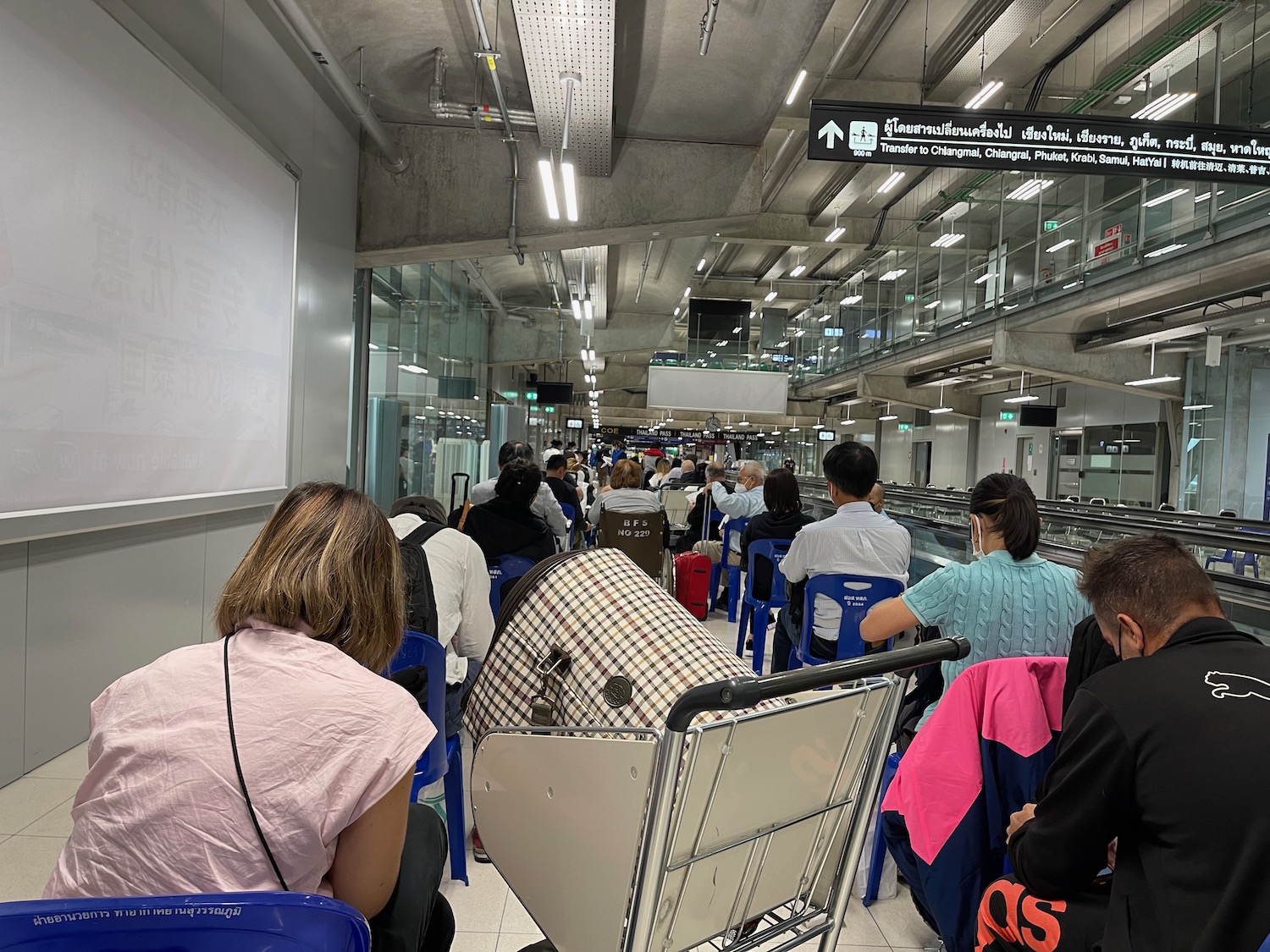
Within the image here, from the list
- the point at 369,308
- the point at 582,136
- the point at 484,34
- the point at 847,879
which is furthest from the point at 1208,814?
the point at 369,308

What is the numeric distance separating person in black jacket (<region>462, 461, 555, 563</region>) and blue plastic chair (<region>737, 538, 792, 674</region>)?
174cm

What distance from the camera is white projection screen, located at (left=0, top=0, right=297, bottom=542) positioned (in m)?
3.00

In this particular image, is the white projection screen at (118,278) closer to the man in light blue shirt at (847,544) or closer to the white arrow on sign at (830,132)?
the man in light blue shirt at (847,544)

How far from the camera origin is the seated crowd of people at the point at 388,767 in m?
1.10

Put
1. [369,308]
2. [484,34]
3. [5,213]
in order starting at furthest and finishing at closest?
[369,308] → [484,34] → [5,213]

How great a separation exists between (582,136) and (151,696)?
6.24m

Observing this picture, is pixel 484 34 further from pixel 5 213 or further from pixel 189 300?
pixel 5 213

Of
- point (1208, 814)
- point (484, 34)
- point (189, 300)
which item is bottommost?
point (1208, 814)

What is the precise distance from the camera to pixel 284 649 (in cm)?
123

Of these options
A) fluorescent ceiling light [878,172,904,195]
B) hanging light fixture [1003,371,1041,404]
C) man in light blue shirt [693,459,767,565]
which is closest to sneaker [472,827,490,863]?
man in light blue shirt [693,459,767,565]

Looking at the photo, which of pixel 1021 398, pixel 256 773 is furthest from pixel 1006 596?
pixel 1021 398

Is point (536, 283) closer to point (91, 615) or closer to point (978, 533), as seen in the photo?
point (91, 615)

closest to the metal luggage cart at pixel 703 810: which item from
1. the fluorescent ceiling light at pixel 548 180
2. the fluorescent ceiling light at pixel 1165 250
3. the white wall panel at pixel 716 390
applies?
the fluorescent ceiling light at pixel 548 180

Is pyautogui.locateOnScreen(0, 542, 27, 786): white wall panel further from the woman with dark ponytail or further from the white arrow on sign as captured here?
the white arrow on sign
